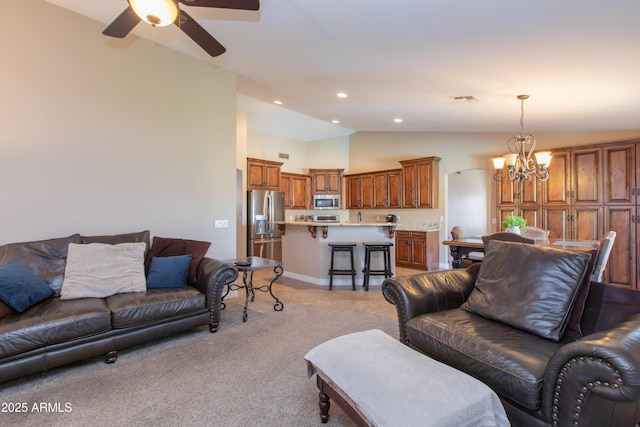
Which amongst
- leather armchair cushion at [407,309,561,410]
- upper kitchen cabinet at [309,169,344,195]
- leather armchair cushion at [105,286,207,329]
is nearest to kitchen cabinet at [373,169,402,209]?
upper kitchen cabinet at [309,169,344,195]

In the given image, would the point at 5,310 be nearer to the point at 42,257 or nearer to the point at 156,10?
the point at 42,257

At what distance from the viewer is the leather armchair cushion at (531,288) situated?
5.72 feet

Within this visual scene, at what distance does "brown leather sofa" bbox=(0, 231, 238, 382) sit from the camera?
2.03 m

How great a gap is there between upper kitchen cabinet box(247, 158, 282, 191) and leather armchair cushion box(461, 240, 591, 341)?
5.32 metres

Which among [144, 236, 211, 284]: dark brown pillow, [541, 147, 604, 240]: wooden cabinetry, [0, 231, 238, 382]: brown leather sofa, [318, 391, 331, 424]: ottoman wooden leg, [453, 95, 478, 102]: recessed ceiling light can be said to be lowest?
[318, 391, 331, 424]: ottoman wooden leg

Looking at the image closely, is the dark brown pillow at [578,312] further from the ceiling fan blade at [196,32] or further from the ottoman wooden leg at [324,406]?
the ceiling fan blade at [196,32]

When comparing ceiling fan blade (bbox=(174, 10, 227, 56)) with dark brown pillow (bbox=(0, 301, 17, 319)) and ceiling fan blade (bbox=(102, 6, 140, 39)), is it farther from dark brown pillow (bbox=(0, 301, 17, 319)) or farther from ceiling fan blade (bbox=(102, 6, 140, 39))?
dark brown pillow (bbox=(0, 301, 17, 319))

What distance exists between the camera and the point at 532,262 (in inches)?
76.9

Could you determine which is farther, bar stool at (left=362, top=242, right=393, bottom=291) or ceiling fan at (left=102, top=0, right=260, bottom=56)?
bar stool at (left=362, top=242, right=393, bottom=291)

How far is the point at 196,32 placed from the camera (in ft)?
7.67

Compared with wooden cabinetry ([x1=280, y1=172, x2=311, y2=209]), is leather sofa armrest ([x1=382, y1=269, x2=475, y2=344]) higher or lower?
lower

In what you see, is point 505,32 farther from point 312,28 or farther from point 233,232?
point 233,232

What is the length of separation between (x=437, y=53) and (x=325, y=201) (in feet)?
17.5

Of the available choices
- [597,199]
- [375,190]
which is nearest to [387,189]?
[375,190]
